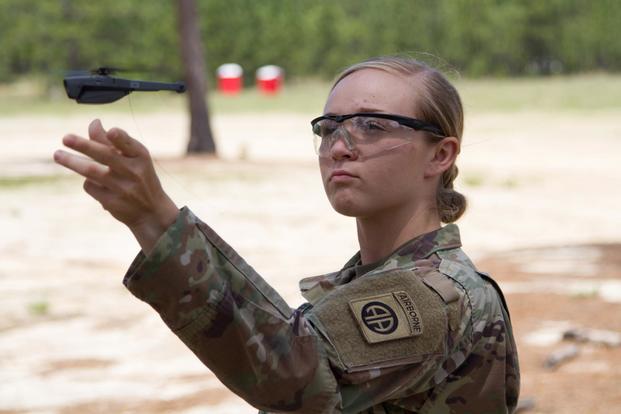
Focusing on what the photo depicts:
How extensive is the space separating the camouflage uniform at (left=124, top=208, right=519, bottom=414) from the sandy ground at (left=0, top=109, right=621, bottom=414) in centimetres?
19

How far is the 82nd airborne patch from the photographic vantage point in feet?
5.30

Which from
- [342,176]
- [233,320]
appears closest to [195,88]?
[342,176]

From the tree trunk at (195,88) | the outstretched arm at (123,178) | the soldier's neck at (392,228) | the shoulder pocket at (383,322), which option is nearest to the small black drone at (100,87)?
the outstretched arm at (123,178)

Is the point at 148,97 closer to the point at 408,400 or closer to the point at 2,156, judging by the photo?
the point at 2,156

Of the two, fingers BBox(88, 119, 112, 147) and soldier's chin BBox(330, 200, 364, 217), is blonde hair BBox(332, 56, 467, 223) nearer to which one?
soldier's chin BBox(330, 200, 364, 217)

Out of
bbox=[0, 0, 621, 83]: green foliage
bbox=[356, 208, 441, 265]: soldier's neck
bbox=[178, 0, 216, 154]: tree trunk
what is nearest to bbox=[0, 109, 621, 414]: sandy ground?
bbox=[356, 208, 441, 265]: soldier's neck

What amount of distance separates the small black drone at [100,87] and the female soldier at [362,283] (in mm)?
98

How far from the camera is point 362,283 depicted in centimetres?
167

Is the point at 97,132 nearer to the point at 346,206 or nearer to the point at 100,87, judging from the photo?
the point at 100,87

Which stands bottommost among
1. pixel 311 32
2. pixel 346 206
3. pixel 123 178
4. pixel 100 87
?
pixel 311 32

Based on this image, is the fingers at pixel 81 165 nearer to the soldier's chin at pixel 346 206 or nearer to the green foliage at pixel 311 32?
the soldier's chin at pixel 346 206

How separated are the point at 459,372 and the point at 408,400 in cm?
10

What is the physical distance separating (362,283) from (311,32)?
159 feet

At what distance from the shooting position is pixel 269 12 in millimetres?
49688
